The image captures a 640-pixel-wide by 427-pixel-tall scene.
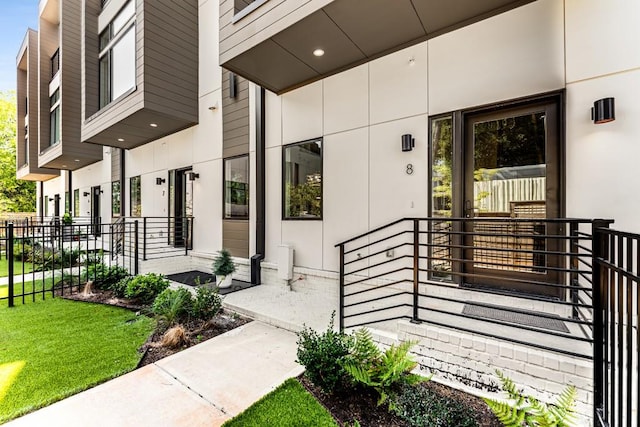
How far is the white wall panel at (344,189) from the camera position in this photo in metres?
4.61

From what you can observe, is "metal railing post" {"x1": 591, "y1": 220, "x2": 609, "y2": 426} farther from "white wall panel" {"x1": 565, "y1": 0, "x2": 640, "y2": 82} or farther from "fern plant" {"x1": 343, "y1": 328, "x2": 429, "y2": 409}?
"white wall panel" {"x1": 565, "y1": 0, "x2": 640, "y2": 82}

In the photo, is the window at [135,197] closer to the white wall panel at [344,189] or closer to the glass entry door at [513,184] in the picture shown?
the white wall panel at [344,189]

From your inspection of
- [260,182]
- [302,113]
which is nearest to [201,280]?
[260,182]

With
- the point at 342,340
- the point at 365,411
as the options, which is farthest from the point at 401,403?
the point at 342,340

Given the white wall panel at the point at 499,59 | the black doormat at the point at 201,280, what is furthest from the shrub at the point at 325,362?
the white wall panel at the point at 499,59

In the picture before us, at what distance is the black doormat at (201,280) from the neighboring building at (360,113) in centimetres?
35

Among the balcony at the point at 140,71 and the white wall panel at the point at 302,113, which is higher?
the balcony at the point at 140,71

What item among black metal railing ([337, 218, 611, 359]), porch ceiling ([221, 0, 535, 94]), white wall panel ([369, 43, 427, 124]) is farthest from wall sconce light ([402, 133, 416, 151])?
porch ceiling ([221, 0, 535, 94])

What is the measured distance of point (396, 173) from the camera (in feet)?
14.0

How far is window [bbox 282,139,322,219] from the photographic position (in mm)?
5199

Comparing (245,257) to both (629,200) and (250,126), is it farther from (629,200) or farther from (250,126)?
(629,200)

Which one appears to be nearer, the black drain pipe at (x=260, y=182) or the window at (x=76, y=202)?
the black drain pipe at (x=260, y=182)

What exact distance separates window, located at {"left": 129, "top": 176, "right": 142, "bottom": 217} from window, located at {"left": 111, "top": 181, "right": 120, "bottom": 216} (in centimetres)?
112

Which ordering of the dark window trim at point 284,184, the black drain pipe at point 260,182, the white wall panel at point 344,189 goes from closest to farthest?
the white wall panel at point 344,189 → the dark window trim at point 284,184 → the black drain pipe at point 260,182
